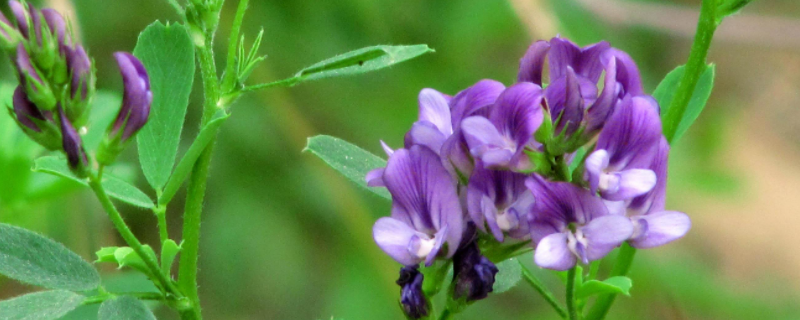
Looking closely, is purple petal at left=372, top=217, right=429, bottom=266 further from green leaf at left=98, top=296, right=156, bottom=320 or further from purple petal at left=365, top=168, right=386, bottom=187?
green leaf at left=98, top=296, right=156, bottom=320

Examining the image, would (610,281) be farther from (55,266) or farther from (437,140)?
(55,266)

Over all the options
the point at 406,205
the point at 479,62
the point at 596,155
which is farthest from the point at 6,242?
the point at 479,62

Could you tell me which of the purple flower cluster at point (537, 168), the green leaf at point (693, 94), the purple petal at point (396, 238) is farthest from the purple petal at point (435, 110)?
the green leaf at point (693, 94)

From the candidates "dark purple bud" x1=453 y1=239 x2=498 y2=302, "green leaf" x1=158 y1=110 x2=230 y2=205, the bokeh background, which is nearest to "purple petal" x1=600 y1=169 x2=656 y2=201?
"dark purple bud" x1=453 y1=239 x2=498 y2=302

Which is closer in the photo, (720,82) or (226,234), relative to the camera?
(226,234)

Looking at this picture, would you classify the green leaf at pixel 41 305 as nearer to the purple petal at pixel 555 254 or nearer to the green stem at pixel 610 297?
the purple petal at pixel 555 254

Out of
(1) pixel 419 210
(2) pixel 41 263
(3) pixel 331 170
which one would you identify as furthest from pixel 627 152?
(3) pixel 331 170

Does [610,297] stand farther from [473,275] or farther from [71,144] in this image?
[71,144]
